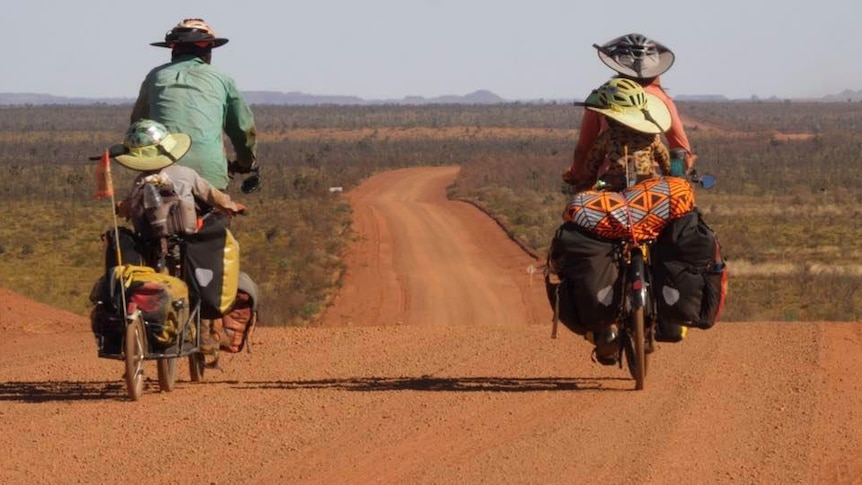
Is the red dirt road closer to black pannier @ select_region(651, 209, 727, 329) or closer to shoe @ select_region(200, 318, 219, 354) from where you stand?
shoe @ select_region(200, 318, 219, 354)

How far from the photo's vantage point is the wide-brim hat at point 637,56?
10.5 meters

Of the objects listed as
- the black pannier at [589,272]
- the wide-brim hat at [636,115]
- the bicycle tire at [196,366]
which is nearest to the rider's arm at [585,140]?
the wide-brim hat at [636,115]

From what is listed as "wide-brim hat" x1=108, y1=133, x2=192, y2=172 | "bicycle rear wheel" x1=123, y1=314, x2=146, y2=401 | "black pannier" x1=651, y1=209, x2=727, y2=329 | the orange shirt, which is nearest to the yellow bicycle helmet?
the orange shirt

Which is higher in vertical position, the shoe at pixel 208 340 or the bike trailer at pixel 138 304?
the bike trailer at pixel 138 304

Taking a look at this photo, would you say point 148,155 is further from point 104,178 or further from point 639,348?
point 639,348

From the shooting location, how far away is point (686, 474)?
697 cm

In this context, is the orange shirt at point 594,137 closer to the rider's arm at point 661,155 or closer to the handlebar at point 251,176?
the rider's arm at point 661,155

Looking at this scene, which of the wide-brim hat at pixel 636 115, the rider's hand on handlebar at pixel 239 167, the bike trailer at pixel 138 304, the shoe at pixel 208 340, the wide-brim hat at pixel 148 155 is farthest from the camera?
the rider's hand on handlebar at pixel 239 167

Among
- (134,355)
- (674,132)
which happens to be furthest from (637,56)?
(134,355)

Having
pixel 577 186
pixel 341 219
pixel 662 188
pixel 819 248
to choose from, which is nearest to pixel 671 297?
pixel 662 188

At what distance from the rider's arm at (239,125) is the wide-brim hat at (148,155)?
85cm

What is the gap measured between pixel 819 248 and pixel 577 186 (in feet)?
95.8

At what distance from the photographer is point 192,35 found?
990cm

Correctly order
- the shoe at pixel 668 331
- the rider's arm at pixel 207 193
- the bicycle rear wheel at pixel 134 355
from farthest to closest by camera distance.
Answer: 1. the shoe at pixel 668 331
2. the rider's arm at pixel 207 193
3. the bicycle rear wheel at pixel 134 355
